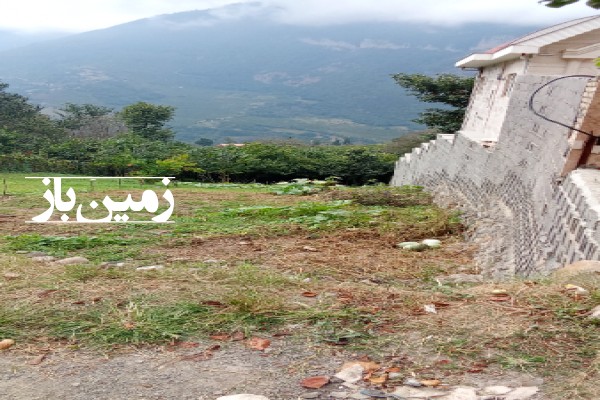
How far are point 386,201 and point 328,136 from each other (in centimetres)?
10341

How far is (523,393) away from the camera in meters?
2.38

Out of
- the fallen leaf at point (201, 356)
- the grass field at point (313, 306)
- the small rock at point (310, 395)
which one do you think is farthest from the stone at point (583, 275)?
the fallen leaf at point (201, 356)

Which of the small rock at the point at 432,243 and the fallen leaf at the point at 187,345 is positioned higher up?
the fallen leaf at the point at 187,345

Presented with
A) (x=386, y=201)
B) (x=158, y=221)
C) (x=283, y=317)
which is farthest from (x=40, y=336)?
(x=386, y=201)

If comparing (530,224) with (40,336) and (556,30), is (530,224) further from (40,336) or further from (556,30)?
(556,30)

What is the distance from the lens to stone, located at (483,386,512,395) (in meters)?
2.40

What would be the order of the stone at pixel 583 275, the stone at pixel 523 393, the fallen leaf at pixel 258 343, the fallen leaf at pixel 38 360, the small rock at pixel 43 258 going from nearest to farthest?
the stone at pixel 523 393 → the fallen leaf at pixel 38 360 → the fallen leaf at pixel 258 343 → the stone at pixel 583 275 → the small rock at pixel 43 258

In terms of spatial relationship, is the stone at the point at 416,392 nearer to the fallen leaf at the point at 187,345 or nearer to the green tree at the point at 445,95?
the fallen leaf at the point at 187,345

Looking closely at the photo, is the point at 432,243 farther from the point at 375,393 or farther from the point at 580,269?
the point at 375,393

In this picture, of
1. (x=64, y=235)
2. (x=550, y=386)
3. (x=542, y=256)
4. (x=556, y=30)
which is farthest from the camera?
(x=556, y=30)

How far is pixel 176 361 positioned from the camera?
2789 millimetres

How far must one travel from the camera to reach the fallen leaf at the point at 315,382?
2.52 metres

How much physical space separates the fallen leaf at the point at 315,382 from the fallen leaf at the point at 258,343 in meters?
0.41

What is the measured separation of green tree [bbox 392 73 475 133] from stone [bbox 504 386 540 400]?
2276 cm
